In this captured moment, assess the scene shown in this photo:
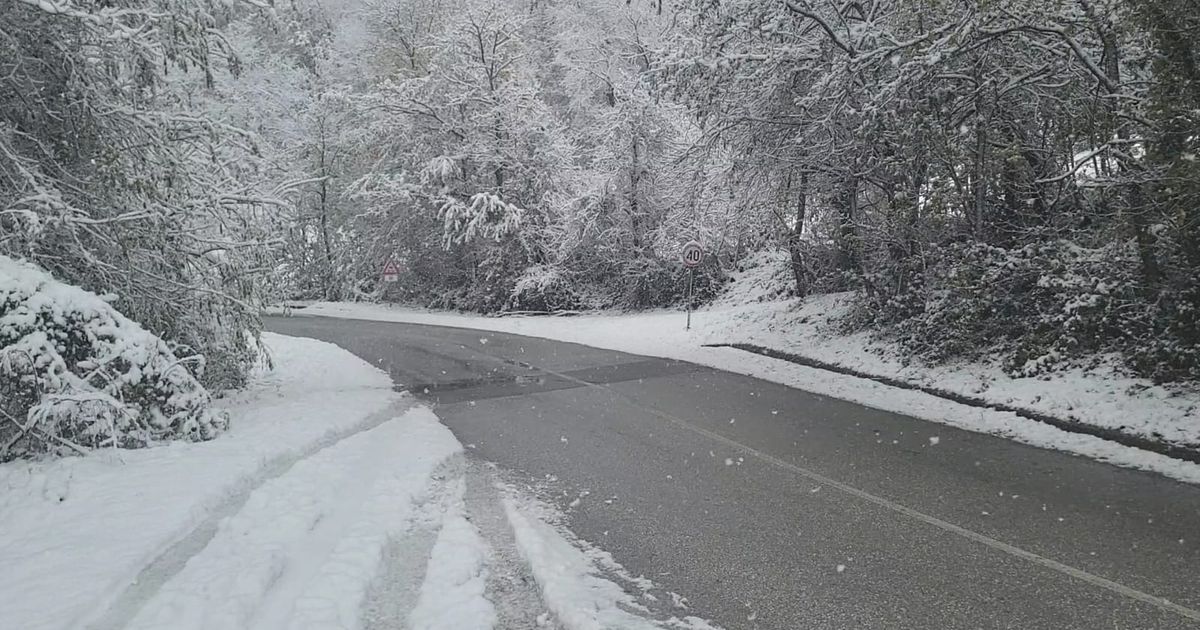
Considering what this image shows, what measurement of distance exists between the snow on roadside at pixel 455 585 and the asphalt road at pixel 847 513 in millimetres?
857

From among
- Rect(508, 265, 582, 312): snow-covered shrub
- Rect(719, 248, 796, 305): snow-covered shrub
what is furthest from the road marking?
Rect(508, 265, 582, 312): snow-covered shrub

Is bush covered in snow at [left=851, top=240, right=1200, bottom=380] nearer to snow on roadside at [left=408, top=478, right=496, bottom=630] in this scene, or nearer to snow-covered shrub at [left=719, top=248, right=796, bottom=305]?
snow-covered shrub at [left=719, top=248, right=796, bottom=305]

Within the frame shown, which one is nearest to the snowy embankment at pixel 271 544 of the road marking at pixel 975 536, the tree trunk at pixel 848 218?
the road marking at pixel 975 536

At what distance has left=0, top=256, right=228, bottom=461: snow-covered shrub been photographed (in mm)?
6094

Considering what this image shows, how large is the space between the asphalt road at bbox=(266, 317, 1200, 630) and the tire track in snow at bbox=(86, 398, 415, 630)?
6.41ft

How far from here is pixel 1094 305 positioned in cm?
916

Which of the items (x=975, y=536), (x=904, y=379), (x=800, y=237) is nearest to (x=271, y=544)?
(x=975, y=536)

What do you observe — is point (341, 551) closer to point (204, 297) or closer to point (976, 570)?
point (976, 570)

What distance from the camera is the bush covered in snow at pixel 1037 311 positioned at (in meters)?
8.56

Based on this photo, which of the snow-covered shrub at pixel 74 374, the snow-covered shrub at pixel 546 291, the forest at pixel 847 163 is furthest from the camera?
the snow-covered shrub at pixel 546 291

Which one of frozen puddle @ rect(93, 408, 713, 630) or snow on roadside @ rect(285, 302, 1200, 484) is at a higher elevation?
snow on roadside @ rect(285, 302, 1200, 484)

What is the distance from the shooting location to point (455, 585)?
4.37 m

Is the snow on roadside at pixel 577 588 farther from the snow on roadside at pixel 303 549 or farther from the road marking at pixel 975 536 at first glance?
the road marking at pixel 975 536

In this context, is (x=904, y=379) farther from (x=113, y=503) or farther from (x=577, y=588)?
(x=113, y=503)
